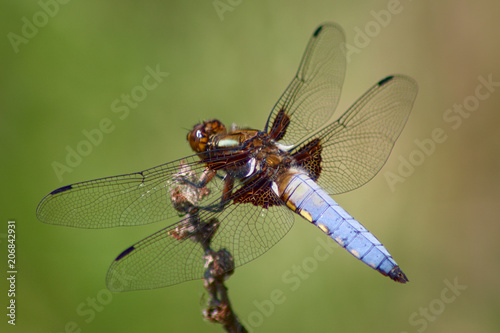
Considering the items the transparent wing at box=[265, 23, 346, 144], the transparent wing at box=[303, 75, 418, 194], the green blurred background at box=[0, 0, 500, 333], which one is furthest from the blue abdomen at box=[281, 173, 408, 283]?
the green blurred background at box=[0, 0, 500, 333]

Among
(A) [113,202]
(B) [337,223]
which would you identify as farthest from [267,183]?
(A) [113,202]

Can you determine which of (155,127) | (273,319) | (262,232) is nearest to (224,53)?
(155,127)

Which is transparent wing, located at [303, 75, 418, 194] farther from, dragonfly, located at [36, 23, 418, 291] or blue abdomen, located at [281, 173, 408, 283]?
blue abdomen, located at [281, 173, 408, 283]

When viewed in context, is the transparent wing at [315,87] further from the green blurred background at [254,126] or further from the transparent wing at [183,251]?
the green blurred background at [254,126]

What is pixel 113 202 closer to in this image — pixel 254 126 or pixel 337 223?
pixel 337 223

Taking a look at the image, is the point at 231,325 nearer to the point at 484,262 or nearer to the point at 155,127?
the point at 155,127

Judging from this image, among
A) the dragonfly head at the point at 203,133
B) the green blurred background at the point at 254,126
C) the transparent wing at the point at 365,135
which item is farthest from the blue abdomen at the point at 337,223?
the green blurred background at the point at 254,126
